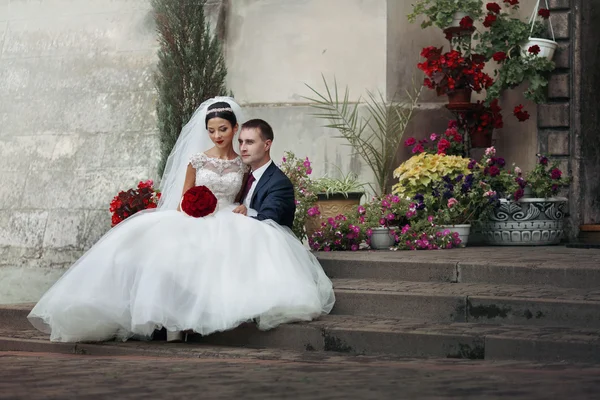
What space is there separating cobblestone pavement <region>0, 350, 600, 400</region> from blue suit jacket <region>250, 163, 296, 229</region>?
1.42 metres

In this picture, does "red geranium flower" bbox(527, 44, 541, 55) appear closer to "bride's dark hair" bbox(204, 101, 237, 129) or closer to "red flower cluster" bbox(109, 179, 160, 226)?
"bride's dark hair" bbox(204, 101, 237, 129)

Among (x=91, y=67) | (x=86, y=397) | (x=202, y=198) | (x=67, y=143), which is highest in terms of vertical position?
(x=91, y=67)

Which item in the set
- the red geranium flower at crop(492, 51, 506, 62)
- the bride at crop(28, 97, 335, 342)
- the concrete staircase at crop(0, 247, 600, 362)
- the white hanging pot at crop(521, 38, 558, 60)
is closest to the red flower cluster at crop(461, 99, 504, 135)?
the red geranium flower at crop(492, 51, 506, 62)

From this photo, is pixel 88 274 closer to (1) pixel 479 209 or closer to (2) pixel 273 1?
(1) pixel 479 209

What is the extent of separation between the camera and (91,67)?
12.2 m

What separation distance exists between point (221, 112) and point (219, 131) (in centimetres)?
14

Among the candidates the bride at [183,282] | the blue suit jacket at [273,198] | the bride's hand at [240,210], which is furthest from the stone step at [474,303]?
the bride's hand at [240,210]

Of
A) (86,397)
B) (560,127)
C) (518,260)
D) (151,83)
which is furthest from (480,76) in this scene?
(86,397)

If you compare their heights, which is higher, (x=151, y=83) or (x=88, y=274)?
(x=151, y=83)

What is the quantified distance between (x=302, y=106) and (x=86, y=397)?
6.94 metres

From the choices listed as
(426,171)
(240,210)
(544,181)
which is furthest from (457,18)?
(240,210)

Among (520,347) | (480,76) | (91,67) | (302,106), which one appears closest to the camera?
(520,347)

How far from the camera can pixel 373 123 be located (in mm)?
11055

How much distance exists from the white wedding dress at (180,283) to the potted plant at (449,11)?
13.0 feet
